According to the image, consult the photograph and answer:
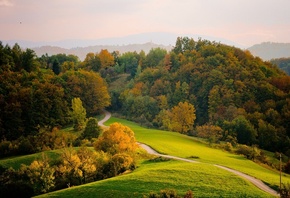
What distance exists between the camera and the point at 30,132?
81812mm

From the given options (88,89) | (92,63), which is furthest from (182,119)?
(92,63)

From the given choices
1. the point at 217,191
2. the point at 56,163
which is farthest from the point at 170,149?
the point at 217,191

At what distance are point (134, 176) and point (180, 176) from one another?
5.36 metres

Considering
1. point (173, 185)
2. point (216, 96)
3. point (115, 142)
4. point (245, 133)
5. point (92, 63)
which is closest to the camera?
point (173, 185)

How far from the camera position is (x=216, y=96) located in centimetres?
10912

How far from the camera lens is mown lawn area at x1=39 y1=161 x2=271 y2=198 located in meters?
32.9

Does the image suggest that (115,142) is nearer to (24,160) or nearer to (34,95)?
(24,160)

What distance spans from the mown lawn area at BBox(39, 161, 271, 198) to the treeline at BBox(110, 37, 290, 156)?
4207 cm

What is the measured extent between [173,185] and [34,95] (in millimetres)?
62289

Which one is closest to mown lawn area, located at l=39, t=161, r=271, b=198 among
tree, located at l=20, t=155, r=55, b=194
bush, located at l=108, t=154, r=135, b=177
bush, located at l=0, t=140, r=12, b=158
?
tree, located at l=20, t=155, r=55, b=194

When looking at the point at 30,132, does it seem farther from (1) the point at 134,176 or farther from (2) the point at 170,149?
(1) the point at 134,176

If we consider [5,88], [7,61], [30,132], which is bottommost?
[30,132]

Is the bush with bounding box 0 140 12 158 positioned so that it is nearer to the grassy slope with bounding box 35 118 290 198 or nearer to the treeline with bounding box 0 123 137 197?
the treeline with bounding box 0 123 137 197

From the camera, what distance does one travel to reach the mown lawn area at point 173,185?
32875mm
